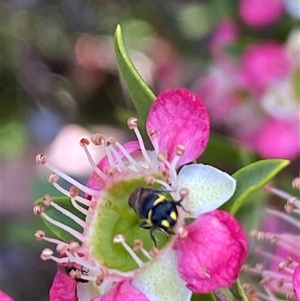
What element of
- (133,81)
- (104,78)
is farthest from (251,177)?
(104,78)

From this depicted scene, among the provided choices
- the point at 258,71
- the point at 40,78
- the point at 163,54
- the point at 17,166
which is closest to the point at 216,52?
the point at 258,71

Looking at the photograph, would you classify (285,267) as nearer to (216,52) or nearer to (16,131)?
(216,52)

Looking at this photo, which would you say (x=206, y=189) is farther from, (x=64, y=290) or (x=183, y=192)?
(x=64, y=290)

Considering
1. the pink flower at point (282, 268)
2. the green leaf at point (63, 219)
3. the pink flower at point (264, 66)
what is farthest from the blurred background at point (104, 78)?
the green leaf at point (63, 219)

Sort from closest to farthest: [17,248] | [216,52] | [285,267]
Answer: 1. [285,267]
2. [216,52]
3. [17,248]

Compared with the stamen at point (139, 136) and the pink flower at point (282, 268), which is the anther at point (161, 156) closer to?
the stamen at point (139, 136)

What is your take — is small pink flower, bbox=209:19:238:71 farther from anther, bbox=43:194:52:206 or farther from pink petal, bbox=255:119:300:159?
anther, bbox=43:194:52:206
